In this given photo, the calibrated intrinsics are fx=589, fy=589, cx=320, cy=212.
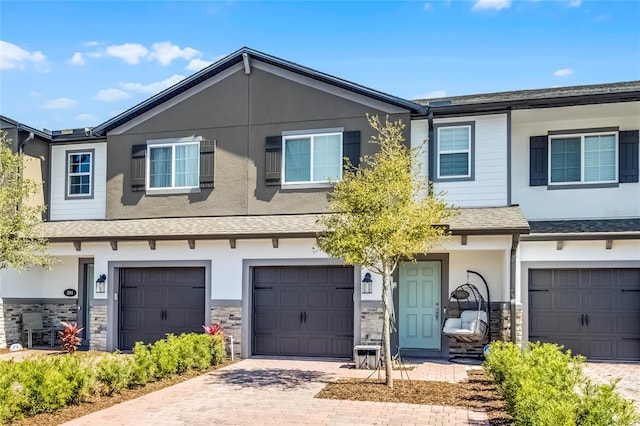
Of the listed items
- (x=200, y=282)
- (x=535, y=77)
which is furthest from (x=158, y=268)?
(x=535, y=77)

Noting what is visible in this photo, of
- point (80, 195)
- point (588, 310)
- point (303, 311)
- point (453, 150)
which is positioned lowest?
point (303, 311)

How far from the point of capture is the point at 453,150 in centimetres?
1454

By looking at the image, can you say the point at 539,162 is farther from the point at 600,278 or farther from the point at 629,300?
the point at 629,300

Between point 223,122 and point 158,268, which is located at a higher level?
point 223,122

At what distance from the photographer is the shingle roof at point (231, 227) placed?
12781 millimetres

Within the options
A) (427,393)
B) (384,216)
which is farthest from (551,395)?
(384,216)

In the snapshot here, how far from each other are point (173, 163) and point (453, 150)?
738 cm

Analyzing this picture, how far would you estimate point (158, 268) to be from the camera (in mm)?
14984

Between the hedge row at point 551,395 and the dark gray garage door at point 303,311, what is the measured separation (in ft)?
15.4

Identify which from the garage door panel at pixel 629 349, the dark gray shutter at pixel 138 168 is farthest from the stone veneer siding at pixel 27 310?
the garage door panel at pixel 629 349

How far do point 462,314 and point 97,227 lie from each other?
31.4 ft

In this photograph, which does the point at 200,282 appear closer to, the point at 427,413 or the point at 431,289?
the point at 431,289

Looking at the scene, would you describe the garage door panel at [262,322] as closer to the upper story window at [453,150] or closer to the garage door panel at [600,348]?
the upper story window at [453,150]

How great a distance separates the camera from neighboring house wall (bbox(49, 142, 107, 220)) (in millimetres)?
16750
